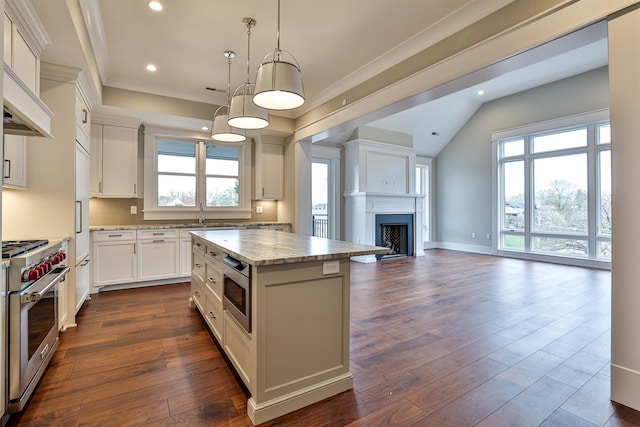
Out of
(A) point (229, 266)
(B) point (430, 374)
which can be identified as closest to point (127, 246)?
(A) point (229, 266)

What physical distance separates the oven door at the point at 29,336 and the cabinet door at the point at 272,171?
12.0ft

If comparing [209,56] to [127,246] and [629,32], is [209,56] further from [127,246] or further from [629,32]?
[629,32]

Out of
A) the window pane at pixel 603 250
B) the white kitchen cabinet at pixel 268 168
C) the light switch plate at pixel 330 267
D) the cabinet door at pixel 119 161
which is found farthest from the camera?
the window pane at pixel 603 250

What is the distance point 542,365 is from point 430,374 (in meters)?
0.89

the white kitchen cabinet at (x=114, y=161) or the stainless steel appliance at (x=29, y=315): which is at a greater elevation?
the white kitchen cabinet at (x=114, y=161)

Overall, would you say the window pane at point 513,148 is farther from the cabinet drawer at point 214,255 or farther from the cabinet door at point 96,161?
the cabinet door at point 96,161

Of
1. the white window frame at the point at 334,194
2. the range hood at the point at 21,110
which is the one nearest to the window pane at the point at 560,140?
the white window frame at the point at 334,194

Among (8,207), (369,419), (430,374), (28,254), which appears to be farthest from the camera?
(8,207)

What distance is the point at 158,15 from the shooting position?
9.57 feet

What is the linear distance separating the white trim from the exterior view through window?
6.24 meters

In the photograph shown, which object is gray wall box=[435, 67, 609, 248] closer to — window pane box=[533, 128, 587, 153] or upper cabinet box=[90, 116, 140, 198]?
window pane box=[533, 128, 587, 153]

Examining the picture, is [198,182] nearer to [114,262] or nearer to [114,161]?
[114,161]

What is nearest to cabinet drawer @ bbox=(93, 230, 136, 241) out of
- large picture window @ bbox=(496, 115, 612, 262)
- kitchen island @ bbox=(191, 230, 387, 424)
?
kitchen island @ bbox=(191, 230, 387, 424)

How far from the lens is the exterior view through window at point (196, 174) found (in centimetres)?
521
